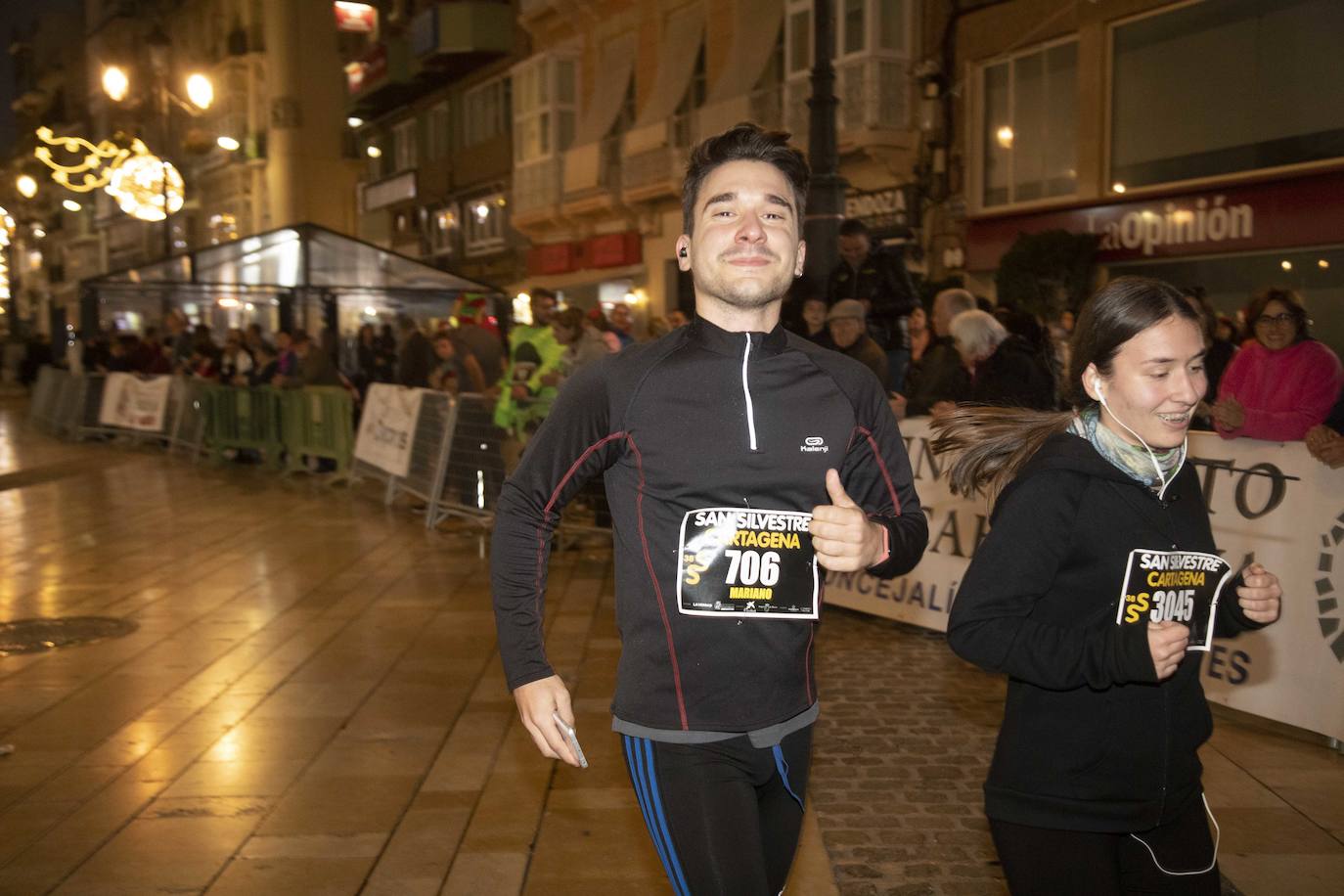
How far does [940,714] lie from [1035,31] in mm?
16431

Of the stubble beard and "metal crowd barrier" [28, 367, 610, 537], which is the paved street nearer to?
"metal crowd barrier" [28, 367, 610, 537]

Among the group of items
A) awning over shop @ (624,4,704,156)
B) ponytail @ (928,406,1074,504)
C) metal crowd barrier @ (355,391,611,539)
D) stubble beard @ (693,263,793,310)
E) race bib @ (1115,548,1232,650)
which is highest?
awning over shop @ (624,4,704,156)

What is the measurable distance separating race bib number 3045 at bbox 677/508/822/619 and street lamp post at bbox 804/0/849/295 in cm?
760

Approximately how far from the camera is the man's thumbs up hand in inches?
102

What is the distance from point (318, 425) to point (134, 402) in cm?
700

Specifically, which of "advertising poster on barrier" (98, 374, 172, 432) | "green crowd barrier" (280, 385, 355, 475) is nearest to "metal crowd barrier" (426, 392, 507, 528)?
"green crowd barrier" (280, 385, 355, 475)

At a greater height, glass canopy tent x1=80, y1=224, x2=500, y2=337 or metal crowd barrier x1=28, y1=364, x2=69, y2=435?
glass canopy tent x1=80, y1=224, x2=500, y2=337

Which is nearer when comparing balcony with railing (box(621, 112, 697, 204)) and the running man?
the running man

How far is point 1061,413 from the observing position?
121 inches

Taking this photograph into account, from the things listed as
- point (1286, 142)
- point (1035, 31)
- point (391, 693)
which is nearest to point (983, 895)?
point (391, 693)

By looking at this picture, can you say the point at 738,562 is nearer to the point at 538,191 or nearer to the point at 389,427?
the point at 389,427

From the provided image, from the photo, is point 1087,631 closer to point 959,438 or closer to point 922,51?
point 959,438

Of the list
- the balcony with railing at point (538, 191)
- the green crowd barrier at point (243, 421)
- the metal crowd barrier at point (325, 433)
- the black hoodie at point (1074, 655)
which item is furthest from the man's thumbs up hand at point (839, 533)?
the balcony with railing at point (538, 191)

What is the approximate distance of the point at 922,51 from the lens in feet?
73.9
